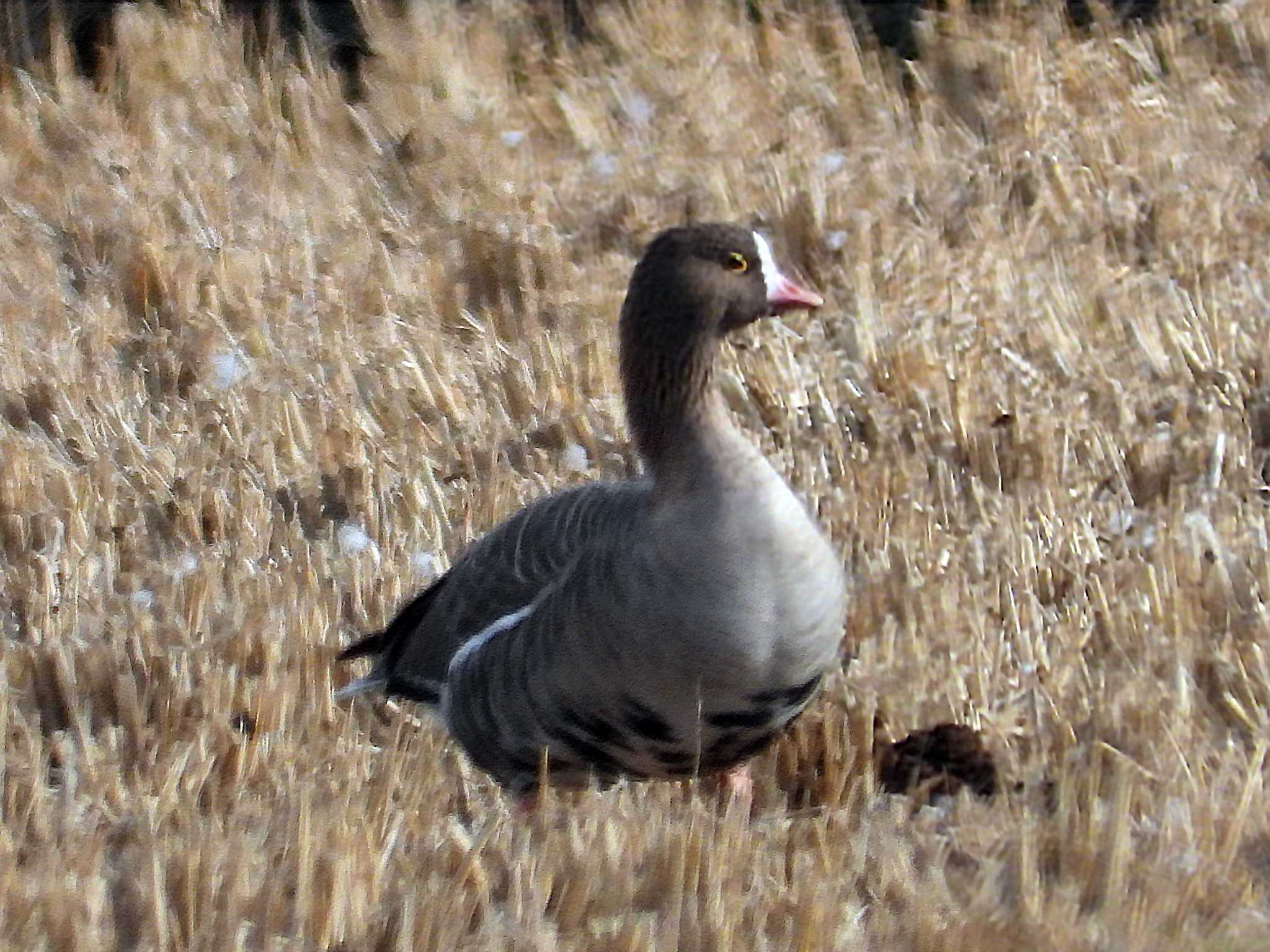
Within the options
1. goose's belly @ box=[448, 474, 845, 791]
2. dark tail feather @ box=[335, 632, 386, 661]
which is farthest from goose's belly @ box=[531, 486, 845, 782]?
dark tail feather @ box=[335, 632, 386, 661]

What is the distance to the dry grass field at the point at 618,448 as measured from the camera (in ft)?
10.8

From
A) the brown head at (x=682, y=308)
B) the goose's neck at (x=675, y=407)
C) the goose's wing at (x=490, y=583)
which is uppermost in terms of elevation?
the brown head at (x=682, y=308)

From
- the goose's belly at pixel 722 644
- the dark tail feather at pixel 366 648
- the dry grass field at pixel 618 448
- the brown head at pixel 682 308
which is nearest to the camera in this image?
the dry grass field at pixel 618 448

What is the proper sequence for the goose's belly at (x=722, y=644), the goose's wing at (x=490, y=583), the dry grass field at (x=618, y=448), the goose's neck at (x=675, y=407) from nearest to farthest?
1. the dry grass field at (x=618, y=448)
2. the goose's belly at (x=722, y=644)
3. the goose's neck at (x=675, y=407)
4. the goose's wing at (x=490, y=583)

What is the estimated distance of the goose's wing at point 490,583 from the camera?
13.8ft

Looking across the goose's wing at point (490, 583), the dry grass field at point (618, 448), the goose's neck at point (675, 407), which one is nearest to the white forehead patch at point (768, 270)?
the goose's neck at point (675, 407)

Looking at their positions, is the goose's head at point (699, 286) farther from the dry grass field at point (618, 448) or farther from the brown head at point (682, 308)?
the dry grass field at point (618, 448)

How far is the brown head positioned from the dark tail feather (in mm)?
1026

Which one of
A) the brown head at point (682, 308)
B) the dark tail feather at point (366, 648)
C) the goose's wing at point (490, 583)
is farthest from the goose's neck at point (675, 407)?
the dark tail feather at point (366, 648)

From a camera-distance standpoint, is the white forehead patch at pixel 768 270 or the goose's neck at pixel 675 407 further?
the white forehead patch at pixel 768 270

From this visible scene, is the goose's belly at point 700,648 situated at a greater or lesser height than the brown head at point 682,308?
lesser

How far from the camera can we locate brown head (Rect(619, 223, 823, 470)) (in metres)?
4.05

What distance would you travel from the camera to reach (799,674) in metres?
3.73

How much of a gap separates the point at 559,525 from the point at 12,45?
19.8 feet
